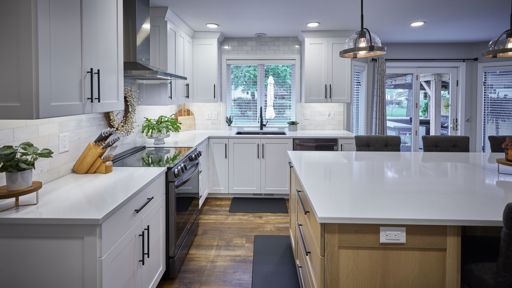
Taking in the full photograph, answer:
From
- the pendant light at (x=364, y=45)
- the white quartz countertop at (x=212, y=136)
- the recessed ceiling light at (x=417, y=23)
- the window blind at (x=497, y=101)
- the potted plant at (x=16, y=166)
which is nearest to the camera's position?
the potted plant at (x=16, y=166)

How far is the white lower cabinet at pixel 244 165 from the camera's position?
5.36 meters

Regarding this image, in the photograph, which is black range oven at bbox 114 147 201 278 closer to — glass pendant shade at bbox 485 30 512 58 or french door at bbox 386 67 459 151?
glass pendant shade at bbox 485 30 512 58

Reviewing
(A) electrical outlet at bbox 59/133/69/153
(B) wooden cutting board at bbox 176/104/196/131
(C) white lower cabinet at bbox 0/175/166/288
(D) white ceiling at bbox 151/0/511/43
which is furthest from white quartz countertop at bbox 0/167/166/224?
(B) wooden cutting board at bbox 176/104/196/131

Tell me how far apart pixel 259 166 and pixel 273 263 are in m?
2.22

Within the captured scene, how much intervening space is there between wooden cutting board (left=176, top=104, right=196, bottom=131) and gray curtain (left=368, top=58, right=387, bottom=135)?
9.43ft

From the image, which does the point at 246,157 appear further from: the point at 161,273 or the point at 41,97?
the point at 41,97

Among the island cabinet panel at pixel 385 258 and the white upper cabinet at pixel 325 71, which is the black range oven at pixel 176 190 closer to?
the island cabinet panel at pixel 385 258

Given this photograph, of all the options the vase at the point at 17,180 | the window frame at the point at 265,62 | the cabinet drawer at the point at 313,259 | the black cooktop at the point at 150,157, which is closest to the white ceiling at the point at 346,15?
the window frame at the point at 265,62

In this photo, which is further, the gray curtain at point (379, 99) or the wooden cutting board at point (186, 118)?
the gray curtain at point (379, 99)

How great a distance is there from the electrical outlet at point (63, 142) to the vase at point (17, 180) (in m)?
0.73

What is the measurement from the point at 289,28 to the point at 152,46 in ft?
6.28

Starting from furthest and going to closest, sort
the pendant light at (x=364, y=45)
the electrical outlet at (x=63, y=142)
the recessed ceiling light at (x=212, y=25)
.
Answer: the recessed ceiling light at (x=212, y=25)
the pendant light at (x=364, y=45)
the electrical outlet at (x=63, y=142)

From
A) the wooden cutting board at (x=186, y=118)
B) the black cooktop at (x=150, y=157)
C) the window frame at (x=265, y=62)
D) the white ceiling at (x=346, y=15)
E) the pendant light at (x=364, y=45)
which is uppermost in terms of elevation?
the white ceiling at (x=346, y=15)

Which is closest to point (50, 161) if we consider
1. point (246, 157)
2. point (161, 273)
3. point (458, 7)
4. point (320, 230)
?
point (161, 273)
